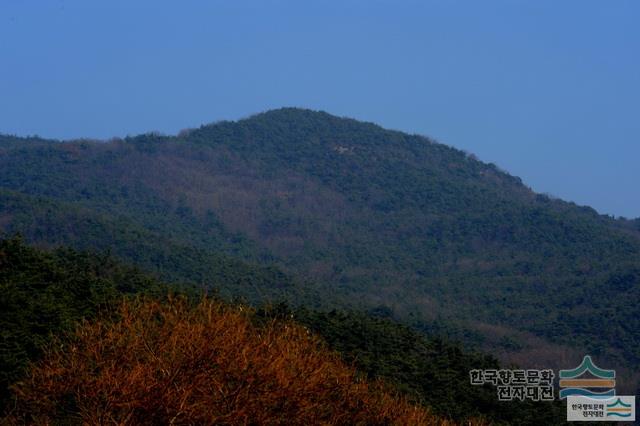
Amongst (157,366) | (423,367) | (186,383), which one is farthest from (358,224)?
(186,383)

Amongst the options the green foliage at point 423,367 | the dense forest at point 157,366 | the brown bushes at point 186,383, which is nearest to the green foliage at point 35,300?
the dense forest at point 157,366

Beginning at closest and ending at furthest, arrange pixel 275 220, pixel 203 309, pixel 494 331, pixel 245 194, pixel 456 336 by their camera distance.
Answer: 1. pixel 203 309
2. pixel 456 336
3. pixel 494 331
4. pixel 275 220
5. pixel 245 194

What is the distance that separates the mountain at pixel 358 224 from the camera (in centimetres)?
3869

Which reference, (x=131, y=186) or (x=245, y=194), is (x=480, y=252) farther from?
(x=131, y=186)

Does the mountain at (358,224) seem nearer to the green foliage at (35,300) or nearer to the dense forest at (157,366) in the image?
the green foliage at (35,300)

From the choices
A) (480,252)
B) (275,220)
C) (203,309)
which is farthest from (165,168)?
(203,309)

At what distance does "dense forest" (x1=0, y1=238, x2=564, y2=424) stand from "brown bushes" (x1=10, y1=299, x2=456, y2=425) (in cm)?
2

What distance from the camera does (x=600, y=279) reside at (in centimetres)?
4594

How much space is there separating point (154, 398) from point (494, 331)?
32513 millimetres

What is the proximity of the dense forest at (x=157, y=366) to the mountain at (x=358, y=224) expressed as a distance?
17.7m

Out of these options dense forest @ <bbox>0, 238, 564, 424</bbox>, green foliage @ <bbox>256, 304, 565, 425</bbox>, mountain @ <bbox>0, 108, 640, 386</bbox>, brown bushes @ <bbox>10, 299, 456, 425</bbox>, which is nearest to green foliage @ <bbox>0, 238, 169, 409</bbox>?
dense forest @ <bbox>0, 238, 564, 424</bbox>

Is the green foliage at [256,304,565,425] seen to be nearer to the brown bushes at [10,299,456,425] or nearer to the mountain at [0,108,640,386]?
the brown bushes at [10,299,456,425]

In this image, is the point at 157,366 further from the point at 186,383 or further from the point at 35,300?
the point at 35,300

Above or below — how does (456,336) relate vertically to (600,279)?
below
